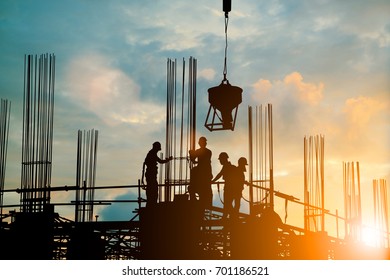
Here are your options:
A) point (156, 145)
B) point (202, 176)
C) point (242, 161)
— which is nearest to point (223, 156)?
point (242, 161)

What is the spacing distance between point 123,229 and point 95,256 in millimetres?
1126

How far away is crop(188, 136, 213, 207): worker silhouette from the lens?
14.9 m

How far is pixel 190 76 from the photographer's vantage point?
62.3 feet

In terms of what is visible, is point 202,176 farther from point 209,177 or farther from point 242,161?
point 242,161

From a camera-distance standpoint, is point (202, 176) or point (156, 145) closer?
point (202, 176)

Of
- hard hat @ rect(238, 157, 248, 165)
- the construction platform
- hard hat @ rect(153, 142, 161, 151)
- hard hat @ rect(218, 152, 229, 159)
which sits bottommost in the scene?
the construction platform

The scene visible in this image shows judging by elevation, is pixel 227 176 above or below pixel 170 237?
above

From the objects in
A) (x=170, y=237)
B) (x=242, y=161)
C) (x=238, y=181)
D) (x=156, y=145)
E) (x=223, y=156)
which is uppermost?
(x=156, y=145)

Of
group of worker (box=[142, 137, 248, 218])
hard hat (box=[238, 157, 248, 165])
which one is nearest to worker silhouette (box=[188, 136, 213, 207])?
group of worker (box=[142, 137, 248, 218])

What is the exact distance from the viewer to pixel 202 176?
49.2 feet

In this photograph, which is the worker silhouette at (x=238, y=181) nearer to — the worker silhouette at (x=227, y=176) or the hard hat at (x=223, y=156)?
the worker silhouette at (x=227, y=176)

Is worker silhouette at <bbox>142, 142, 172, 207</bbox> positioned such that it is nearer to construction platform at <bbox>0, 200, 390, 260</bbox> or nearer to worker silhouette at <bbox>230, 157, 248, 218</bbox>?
construction platform at <bbox>0, 200, 390, 260</bbox>
